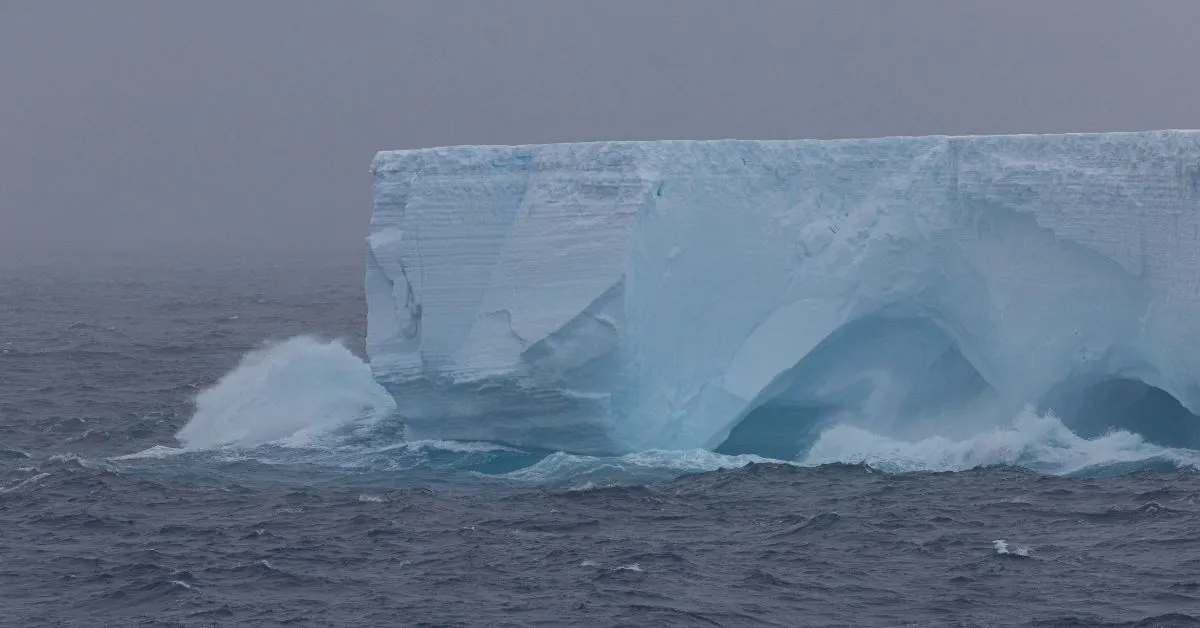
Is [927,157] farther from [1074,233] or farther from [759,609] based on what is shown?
[759,609]

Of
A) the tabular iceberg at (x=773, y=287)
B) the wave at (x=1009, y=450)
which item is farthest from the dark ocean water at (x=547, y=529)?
the tabular iceberg at (x=773, y=287)

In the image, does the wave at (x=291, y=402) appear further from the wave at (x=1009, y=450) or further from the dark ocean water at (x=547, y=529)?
the wave at (x=1009, y=450)

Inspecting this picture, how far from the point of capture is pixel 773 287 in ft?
56.9

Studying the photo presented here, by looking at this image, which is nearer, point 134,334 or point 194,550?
point 194,550

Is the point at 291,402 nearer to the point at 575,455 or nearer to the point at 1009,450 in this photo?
the point at 575,455

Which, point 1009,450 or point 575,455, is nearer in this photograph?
point 1009,450

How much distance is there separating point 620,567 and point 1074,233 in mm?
7471

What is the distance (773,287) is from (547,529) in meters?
5.32

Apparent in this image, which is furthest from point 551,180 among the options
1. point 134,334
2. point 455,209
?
point 134,334

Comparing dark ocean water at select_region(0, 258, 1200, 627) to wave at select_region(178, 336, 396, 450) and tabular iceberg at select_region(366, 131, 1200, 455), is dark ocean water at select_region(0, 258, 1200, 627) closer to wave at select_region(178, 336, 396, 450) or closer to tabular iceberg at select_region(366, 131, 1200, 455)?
wave at select_region(178, 336, 396, 450)

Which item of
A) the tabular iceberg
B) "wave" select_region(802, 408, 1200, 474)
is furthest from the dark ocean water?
the tabular iceberg

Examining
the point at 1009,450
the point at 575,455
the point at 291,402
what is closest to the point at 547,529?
the point at 575,455

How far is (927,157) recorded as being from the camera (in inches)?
674

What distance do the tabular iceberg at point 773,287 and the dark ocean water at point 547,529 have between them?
83 centimetres
